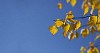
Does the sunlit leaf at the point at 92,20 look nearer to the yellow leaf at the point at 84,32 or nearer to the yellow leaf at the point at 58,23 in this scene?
the yellow leaf at the point at 84,32

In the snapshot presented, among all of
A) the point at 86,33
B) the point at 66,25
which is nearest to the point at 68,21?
the point at 66,25

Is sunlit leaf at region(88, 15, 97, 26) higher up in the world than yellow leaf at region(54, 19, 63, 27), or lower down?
lower down

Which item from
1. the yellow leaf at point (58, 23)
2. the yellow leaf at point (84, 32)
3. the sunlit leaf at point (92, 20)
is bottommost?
the yellow leaf at point (84, 32)

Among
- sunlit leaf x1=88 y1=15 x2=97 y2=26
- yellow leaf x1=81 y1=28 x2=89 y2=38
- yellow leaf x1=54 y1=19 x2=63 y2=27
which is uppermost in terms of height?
yellow leaf x1=54 y1=19 x2=63 y2=27

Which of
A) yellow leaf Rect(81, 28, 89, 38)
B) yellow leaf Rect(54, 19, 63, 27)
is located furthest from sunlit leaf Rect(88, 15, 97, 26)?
yellow leaf Rect(54, 19, 63, 27)

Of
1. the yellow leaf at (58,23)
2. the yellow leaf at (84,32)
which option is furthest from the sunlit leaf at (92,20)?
the yellow leaf at (58,23)

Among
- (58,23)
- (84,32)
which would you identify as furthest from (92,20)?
(58,23)

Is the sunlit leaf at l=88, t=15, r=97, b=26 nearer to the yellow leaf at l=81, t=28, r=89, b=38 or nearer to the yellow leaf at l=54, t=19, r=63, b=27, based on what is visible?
the yellow leaf at l=81, t=28, r=89, b=38

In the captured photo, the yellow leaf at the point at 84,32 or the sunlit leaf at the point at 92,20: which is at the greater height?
the sunlit leaf at the point at 92,20

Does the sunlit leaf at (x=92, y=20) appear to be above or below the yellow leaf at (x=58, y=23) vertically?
below

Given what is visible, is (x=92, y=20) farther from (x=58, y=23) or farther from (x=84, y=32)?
(x=58, y=23)

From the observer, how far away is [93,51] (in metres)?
0.98

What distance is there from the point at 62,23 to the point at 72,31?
0.29 feet

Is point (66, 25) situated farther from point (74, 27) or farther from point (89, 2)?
point (89, 2)
